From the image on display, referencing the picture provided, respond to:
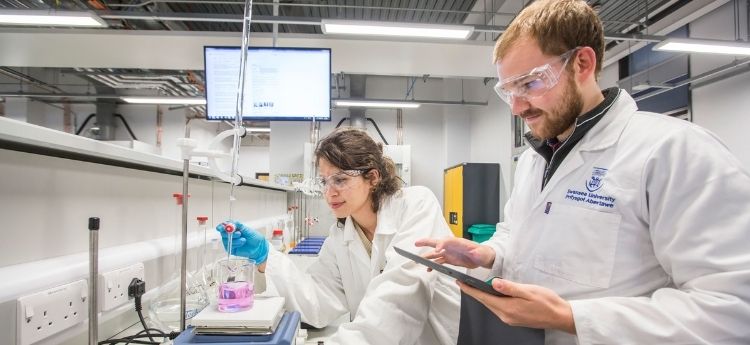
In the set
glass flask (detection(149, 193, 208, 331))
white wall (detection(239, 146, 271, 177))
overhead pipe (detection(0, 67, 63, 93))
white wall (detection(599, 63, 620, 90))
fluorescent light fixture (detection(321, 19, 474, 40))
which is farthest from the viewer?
white wall (detection(239, 146, 271, 177))

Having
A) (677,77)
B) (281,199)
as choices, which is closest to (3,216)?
(281,199)

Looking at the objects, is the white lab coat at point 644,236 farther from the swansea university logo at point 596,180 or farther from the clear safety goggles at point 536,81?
the clear safety goggles at point 536,81

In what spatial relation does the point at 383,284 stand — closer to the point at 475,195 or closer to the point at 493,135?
the point at 475,195

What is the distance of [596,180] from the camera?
0.80m

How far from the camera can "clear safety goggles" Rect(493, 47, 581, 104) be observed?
0.82m

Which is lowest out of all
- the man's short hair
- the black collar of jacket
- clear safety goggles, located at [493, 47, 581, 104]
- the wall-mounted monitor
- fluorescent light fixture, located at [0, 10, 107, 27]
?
the black collar of jacket

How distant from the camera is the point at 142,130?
7.37 meters

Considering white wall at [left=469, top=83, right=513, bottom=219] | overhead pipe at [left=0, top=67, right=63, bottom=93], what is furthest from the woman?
overhead pipe at [left=0, top=67, right=63, bottom=93]

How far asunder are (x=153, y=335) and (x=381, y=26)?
8.86 ft

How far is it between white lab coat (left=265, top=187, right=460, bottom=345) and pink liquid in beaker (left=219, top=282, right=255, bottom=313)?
0.24 m

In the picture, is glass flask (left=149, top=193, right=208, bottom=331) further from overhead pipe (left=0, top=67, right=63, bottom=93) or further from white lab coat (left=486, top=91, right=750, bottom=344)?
overhead pipe (left=0, top=67, right=63, bottom=93)

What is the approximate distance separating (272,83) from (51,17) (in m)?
1.80

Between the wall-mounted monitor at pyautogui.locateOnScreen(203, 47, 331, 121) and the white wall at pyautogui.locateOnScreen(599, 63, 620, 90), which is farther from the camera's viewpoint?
the white wall at pyautogui.locateOnScreen(599, 63, 620, 90)

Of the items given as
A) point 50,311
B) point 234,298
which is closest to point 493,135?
point 234,298
